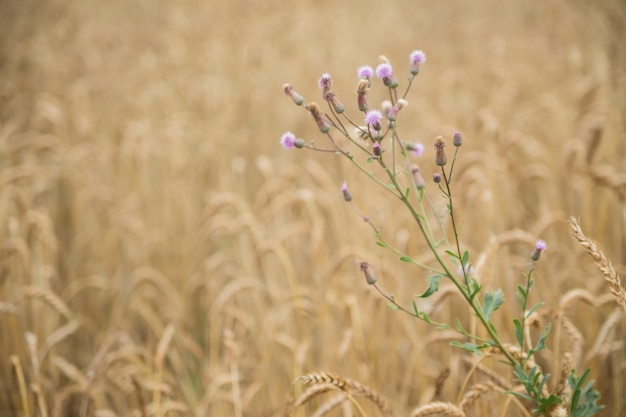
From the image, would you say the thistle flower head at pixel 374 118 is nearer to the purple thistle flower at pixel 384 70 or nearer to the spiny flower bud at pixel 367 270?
the purple thistle flower at pixel 384 70

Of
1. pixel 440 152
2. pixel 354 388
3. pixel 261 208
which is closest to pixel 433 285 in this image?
pixel 440 152

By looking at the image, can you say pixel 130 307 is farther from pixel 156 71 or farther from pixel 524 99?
pixel 524 99

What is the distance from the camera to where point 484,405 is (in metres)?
1.20

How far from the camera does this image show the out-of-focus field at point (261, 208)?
162 centimetres

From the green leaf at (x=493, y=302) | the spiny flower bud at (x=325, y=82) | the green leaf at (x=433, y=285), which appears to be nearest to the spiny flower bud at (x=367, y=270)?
the green leaf at (x=433, y=285)

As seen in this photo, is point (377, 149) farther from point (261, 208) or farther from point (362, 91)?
point (261, 208)

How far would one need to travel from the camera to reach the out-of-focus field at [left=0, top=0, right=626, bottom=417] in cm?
162

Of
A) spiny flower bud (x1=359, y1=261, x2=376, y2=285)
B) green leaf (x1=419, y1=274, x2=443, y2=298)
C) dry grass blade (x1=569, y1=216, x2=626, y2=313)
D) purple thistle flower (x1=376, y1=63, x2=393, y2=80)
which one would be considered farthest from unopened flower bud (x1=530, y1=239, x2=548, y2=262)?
purple thistle flower (x1=376, y1=63, x2=393, y2=80)

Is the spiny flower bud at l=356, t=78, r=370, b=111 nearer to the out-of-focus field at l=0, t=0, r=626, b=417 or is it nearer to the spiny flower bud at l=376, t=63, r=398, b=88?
the spiny flower bud at l=376, t=63, r=398, b=88

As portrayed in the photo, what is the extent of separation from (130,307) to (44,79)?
9.24 feet

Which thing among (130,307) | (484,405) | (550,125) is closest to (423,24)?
(550,125)

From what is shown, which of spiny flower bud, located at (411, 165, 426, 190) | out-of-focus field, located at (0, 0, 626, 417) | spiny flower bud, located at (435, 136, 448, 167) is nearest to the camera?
spiny flower bud, located at (435, 136, 448, 167)

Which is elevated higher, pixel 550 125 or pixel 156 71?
pixel 156 71

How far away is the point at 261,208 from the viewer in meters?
2.43
